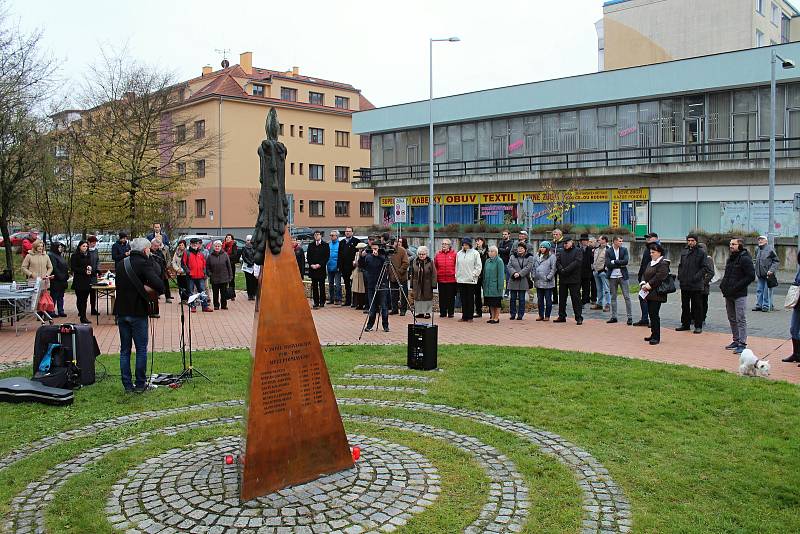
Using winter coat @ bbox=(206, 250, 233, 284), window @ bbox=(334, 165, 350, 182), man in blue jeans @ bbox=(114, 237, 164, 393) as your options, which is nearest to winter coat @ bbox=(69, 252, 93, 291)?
winter coat @ bbox=(206, 250, 233, 284)

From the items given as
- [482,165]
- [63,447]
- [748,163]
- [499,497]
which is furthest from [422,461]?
[482,165]

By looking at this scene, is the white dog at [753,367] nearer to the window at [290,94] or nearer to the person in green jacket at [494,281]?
the person in green jacket at [494,281]

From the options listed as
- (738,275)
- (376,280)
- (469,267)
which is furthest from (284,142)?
(738,275)

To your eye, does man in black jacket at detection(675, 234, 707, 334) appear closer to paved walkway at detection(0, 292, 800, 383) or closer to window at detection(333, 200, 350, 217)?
paved walkway at detection(0, 292, 800, 383)

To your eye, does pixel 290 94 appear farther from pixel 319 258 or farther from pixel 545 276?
pixel 545 276

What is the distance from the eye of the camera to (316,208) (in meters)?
61.4

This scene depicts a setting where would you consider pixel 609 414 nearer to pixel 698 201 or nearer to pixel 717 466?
pixel 717 466

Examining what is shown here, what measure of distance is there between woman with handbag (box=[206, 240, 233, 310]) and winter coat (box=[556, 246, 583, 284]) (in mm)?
8796

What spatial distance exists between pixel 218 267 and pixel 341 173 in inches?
1765

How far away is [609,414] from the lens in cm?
817

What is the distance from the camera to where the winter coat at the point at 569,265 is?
15742 millimetres

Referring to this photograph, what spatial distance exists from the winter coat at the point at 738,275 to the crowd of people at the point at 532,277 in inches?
0.7

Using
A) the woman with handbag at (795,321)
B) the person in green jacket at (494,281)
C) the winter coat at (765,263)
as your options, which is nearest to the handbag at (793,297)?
the woman with handbag at (795,321)

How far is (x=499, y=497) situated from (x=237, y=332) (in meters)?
10.2
